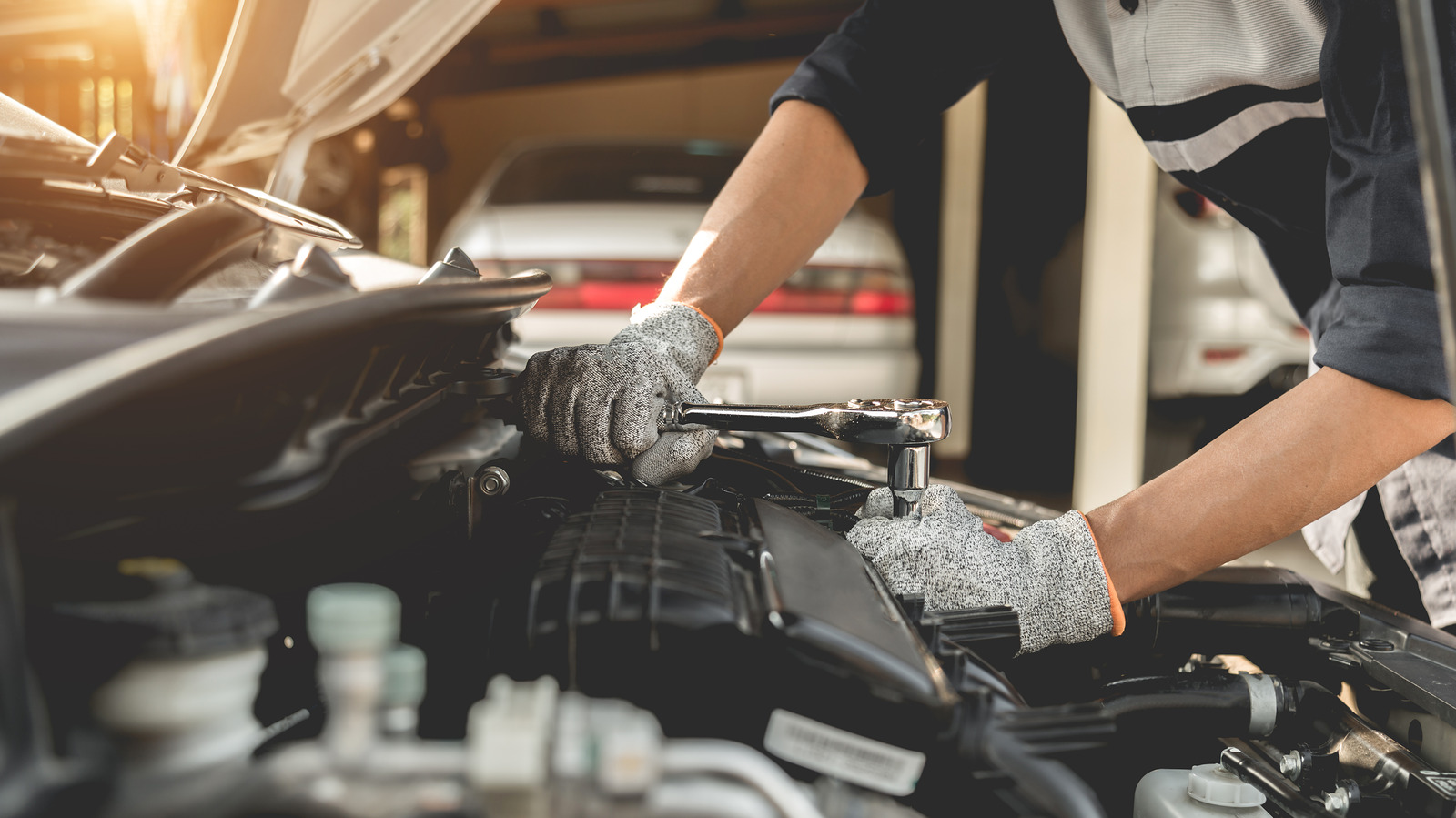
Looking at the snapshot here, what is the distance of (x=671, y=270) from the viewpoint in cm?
285

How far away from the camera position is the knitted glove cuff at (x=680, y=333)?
1082 mm

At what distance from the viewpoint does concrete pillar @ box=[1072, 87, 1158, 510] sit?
3.49 meters

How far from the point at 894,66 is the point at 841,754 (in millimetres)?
1037

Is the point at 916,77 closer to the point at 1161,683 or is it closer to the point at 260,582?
the point at 1161,683

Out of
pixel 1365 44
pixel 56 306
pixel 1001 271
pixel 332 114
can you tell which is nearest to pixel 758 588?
pixel 56 306

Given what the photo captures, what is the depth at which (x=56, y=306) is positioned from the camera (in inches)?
20.0

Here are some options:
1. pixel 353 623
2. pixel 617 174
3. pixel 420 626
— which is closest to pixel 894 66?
pixel 420 626

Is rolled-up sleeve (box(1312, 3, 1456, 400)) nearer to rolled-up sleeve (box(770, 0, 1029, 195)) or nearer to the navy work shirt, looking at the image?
the navy work shirt

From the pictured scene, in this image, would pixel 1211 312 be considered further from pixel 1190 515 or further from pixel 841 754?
pixel 841 754

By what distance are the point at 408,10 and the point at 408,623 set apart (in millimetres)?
739

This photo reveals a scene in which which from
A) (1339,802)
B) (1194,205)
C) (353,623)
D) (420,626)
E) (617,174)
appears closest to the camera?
(353,623)

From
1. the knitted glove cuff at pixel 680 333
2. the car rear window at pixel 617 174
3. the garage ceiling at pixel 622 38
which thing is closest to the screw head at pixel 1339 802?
the knitted glove cuff at pixel 680 333

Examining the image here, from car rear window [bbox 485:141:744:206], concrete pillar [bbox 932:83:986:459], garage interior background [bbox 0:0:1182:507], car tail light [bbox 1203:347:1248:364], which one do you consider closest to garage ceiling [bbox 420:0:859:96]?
garage interior background [bbox 0:0:1182:507]

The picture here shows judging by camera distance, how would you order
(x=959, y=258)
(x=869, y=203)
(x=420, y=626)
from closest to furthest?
(x=420, y=626) → (x=959, y=258) → (x=869, y=203)
